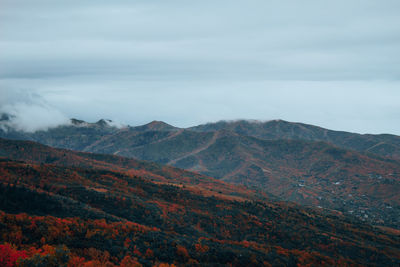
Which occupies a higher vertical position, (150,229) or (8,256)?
(8,256)

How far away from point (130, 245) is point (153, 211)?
1704 inches

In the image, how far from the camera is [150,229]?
86.6 metres

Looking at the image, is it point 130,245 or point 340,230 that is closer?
point 130,245

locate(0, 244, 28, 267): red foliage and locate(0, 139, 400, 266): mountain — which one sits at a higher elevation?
locate(0, 244, 28, 267): red foliage

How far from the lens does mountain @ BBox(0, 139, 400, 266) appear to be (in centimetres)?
5962

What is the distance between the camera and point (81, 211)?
87.1 meters

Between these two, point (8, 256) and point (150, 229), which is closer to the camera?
point (8, 256)

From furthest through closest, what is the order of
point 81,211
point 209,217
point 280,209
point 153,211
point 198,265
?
point 280,209
point 209,217
point 153,211
point 81,211
point 198,265

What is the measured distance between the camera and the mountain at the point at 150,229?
59.6 metres

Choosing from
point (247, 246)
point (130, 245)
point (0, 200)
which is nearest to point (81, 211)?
point (0, 200)

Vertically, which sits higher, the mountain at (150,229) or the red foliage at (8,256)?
the red foliage at (8,256)

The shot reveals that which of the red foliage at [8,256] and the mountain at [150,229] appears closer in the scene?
the red foliage at [8,256]

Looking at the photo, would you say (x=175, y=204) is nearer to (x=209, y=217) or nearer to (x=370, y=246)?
(x=209, y=217)

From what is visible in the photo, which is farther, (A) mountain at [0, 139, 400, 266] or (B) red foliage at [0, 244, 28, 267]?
(A) mountain at [0, 139, 400, 266]
